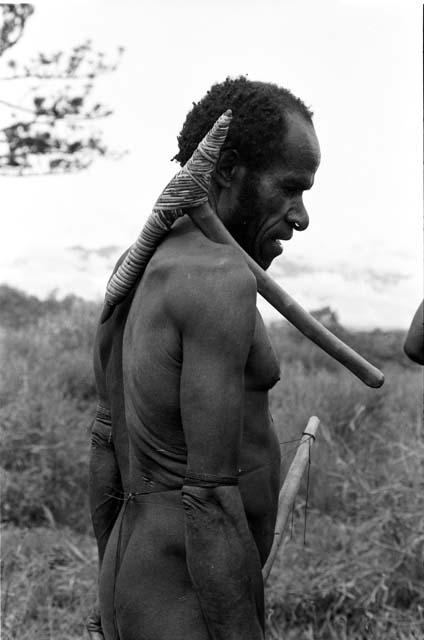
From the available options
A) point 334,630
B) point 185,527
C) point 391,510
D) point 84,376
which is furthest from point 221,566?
point 84,376

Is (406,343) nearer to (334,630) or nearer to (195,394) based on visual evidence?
(195,394)

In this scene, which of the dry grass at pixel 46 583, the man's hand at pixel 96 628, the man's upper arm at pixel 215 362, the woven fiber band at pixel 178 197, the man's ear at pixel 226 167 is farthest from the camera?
the dry grass at pixel 46 583

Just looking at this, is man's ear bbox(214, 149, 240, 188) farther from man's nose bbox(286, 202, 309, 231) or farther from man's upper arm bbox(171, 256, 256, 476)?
man's upper arm bbox(171, 256, 256, 476)

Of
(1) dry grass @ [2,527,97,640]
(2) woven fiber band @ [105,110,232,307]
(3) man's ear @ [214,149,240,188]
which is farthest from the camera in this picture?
(1) dry grass @ [2,527,97,640]

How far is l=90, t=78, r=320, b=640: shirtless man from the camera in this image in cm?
187

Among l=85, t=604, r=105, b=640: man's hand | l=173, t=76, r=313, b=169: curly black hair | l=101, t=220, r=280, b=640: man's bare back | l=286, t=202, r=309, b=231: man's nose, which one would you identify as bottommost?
l=85, t=604, r=105, b=640: man's hand

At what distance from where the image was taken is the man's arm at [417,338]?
2.12 metres

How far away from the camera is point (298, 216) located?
2.09 metres

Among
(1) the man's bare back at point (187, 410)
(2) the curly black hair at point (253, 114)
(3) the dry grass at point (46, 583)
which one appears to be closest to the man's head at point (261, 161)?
(2) the curly black hair at point (253, 114)

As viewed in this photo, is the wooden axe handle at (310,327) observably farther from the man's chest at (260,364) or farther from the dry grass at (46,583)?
the dry grass at (46,583)

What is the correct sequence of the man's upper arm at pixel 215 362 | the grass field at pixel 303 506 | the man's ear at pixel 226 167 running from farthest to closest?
the grass field at pixel 303 506, the man's ear at pixel 226 167, the man's upper arm at pixel 215 362

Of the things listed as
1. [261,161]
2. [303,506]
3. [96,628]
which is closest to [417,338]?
[261,161]

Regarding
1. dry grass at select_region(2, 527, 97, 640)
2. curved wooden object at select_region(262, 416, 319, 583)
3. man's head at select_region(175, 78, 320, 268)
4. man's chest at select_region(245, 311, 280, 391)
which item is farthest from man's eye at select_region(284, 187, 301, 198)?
dry grass at select_region(2, 527, 97, 640)

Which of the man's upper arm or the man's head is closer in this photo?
the man's upper arm
